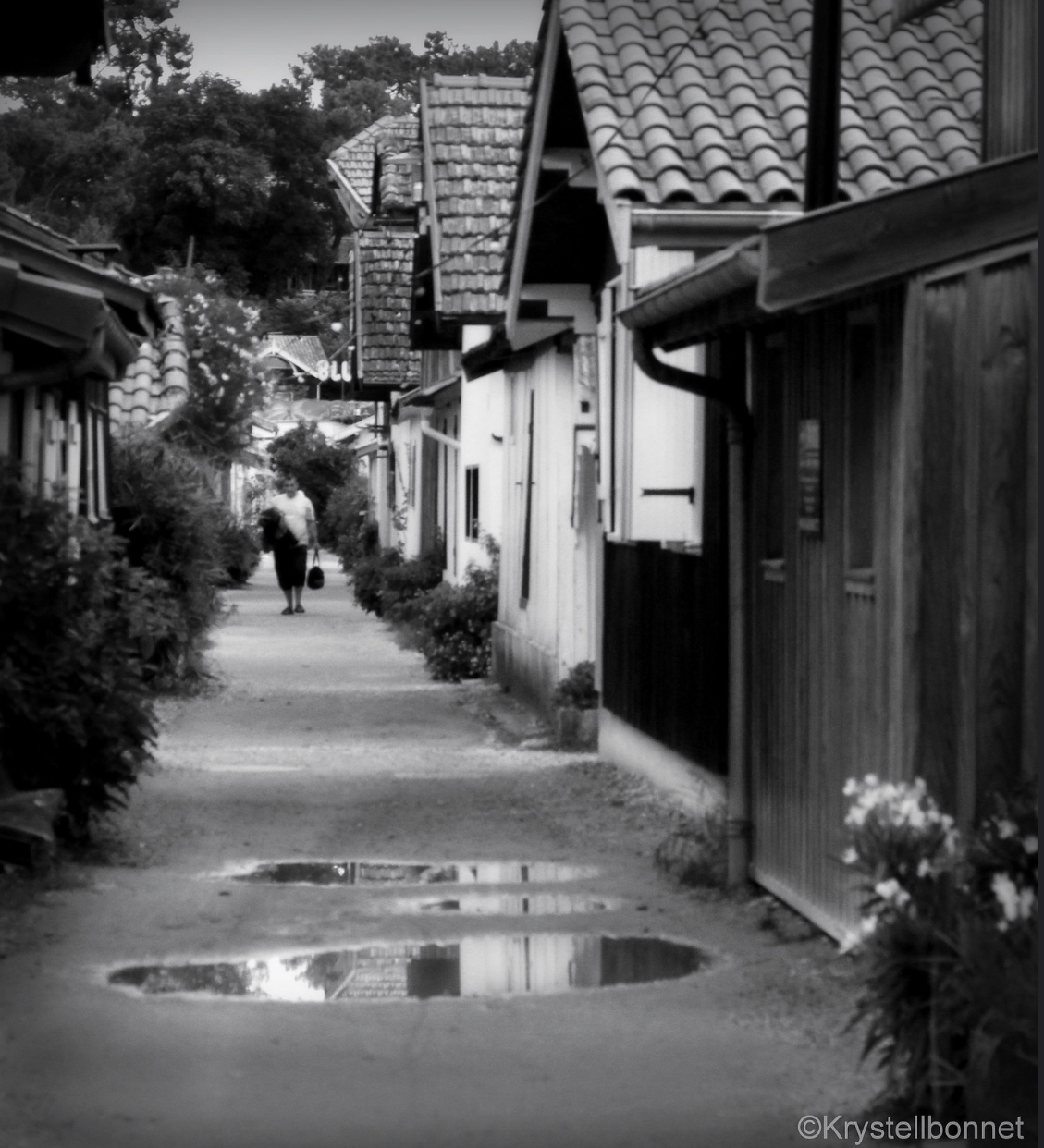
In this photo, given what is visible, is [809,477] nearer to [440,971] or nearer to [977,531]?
[440,971]

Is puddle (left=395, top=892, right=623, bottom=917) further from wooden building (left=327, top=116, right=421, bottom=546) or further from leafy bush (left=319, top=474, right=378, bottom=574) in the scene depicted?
leafy bush (left=319, top=474, right=378, bottom=574)

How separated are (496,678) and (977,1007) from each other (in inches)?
616

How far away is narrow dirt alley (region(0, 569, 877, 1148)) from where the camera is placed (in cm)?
578

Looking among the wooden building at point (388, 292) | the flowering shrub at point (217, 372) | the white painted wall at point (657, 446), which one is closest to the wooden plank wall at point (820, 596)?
the white painted wall at point (657, 446)

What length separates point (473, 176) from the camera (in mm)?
20625

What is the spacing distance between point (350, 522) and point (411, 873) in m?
37.0

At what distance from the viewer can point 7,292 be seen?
29.6 ft

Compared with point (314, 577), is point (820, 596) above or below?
above

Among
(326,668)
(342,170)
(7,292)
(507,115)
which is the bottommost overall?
(326,668)

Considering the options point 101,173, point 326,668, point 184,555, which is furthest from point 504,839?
point 101,173

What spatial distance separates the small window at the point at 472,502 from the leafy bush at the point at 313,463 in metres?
30.1

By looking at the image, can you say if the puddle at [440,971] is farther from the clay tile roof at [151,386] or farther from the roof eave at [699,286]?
the clay tile roof at [151,386]

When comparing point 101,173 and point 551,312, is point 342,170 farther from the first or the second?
point 551,312

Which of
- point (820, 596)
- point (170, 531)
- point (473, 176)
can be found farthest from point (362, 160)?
point (820, 596)
